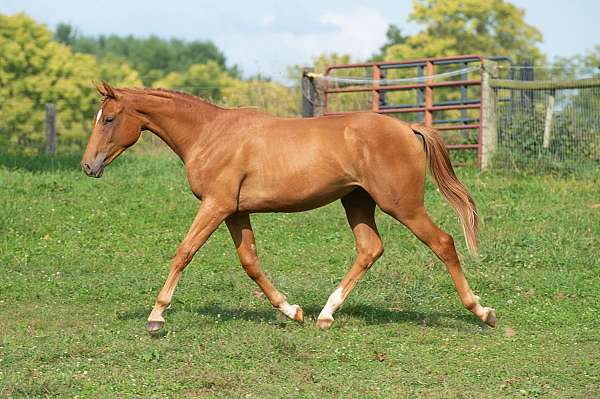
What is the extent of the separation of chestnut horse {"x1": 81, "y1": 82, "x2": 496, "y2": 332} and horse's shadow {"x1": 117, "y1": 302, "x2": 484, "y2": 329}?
318 mm

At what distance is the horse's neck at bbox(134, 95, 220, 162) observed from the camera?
8086 millimetres

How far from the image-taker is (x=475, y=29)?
5450 cm

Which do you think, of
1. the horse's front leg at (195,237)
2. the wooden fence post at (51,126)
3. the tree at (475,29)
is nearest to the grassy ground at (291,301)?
the horse's front leg at (195,237)

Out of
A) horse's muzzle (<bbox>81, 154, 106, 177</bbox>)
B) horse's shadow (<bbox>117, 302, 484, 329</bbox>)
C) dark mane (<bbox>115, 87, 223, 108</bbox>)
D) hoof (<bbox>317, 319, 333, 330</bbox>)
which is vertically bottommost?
horse's shadow (<bbox>117, 302, 484, 329</bbox>)

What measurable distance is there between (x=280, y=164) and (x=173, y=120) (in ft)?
3.47

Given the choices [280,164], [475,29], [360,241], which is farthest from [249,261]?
[475,29]

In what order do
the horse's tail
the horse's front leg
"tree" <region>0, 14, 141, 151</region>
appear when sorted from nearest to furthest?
the horse's front leg < the horse's tail < "tree" <region>0, 14, 141, 151</region>

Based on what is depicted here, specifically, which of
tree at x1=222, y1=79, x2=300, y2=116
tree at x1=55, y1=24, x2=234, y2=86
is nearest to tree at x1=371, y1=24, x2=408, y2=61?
tree at x1=55, y1=24, x2=234, y2=86

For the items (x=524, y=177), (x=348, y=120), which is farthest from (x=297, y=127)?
(x=524, y=177)

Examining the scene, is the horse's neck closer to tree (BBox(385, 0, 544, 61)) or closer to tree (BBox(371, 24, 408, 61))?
tree (BBox(385, 0, 544, 61))

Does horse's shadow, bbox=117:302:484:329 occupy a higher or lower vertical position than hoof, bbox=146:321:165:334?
lower

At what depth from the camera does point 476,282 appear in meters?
9.54

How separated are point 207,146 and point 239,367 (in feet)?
7.21

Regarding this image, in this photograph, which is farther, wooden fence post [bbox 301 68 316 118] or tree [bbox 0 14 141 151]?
tree [bbox 0 14 141 151]
